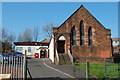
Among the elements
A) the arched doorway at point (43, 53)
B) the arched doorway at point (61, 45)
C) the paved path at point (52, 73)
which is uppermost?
the arched doorway at point (61, 45)

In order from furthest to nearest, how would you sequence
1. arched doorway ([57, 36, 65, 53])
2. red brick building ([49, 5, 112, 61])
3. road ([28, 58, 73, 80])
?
red brick building ([49, 5, 112, 61]) → arched doorway ([57, 36, 65, 53]) → road ([28, 58, 73, 80])

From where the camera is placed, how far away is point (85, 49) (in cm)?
3803

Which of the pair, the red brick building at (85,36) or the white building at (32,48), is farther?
the white building at (32,48)

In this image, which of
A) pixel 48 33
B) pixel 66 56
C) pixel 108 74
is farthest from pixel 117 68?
pixel 48 33

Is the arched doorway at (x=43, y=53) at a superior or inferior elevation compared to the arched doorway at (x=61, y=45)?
inferior

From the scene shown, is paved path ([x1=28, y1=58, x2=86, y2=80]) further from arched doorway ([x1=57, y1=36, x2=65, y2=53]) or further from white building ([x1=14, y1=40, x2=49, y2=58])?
A: white building ([x1=14, y1=40, x2=49, y2=58])

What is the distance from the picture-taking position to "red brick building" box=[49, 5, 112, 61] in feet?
123

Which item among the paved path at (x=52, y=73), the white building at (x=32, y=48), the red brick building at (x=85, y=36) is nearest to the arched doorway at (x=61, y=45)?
the red brick building at (x=85, y=36)

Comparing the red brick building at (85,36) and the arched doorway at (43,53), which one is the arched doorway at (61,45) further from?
the arched doorway at (43,53)

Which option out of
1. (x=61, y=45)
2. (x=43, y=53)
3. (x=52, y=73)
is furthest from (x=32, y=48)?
(x=52, y=73)

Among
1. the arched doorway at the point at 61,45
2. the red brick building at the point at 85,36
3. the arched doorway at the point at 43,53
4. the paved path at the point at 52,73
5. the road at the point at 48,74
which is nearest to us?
the road at the point at 48,74

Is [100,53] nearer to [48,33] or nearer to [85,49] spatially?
[85,49]

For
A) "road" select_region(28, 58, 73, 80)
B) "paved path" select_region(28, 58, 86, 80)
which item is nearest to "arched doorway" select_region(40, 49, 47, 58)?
"paved path" select_region(28, 58, 86, 80)

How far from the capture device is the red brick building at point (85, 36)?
3738 centimetres
